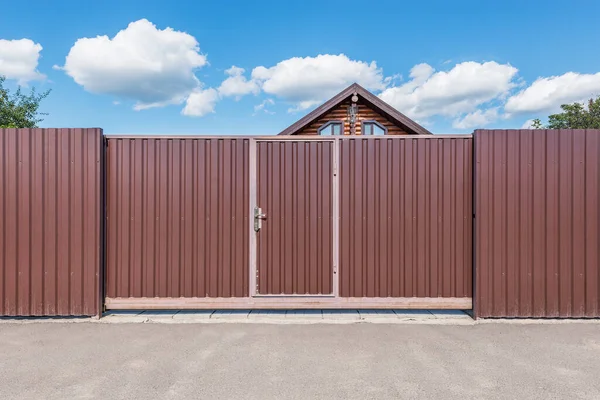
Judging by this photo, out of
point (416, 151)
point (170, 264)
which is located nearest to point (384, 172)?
point (416, 151)

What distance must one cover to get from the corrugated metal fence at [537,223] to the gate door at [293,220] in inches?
82.3

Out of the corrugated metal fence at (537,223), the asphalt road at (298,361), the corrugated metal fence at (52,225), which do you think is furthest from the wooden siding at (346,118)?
the asphalt road at (298,361)

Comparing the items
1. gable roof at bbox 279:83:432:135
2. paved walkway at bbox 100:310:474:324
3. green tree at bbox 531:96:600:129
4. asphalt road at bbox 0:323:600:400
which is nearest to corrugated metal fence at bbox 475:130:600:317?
asphalt road at bbox 0:323:600:400

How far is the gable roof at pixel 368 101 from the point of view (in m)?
12.1

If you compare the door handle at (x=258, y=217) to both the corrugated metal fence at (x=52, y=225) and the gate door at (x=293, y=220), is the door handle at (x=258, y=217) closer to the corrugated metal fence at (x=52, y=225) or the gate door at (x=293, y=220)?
the gate door at (x=293, y=220)

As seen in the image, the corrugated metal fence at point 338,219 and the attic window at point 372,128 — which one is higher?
the attic window at point 372,128

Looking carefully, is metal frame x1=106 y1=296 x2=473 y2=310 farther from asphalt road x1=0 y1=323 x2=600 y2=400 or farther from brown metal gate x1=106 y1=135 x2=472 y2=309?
asphalt road x1=0 y1=323 x2=600 y2=400

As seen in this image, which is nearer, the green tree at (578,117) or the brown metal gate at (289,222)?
the brown metal gate at (289,222)

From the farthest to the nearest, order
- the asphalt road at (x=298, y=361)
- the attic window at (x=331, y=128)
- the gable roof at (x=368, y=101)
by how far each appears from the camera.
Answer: the attic window at (x=331, y=128) < the gable roof at (x=368, y=101) < the asphalt road at (x=298, y=361)

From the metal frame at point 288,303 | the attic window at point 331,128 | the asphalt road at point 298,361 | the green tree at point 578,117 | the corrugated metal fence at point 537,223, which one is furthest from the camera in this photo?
the green tree at point 578,117

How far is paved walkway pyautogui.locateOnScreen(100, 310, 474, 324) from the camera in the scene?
431cm

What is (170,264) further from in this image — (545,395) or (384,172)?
(545,395)

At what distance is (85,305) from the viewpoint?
14.3ft

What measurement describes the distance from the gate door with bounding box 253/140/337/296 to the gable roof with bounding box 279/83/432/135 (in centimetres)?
808
